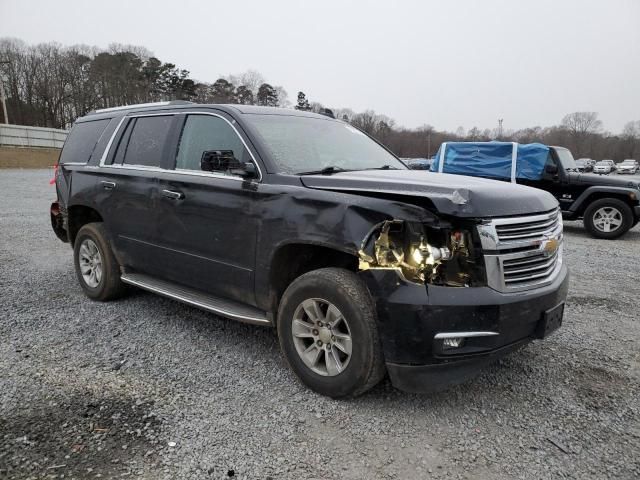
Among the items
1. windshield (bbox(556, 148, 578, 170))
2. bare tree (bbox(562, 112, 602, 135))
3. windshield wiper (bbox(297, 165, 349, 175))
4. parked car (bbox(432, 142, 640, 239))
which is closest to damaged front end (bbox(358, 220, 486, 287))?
windshield wiper (bbox(297, 165, 349, 175))

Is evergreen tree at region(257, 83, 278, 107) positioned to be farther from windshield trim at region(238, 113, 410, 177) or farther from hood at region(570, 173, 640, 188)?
windshield trim at region(238, 113, 410, 177)

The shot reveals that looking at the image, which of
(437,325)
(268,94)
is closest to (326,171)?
(437,325)

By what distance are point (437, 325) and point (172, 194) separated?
98.0 inches

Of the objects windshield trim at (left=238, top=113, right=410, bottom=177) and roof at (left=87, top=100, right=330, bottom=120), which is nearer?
windshield trim at (left=238, top=113, right=410, bottom=177)

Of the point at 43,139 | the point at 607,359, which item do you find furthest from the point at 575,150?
the point at 607,359

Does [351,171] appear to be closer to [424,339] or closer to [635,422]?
[424,339]

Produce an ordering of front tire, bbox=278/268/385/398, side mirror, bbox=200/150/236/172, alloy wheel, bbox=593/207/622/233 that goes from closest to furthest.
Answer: front tire, bbox=278/268/385/398
side mirror, bbox=200/150/236/172
alloy wheel, bbox=593/207/622/233

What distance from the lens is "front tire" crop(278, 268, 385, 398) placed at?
9.18 ft

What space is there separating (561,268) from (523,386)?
89 centimetres

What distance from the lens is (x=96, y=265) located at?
5039 millimetres

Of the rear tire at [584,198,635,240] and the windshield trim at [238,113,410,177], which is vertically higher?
the windshield trim at [238,113,410,177]

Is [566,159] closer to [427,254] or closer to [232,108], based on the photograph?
[232,108]

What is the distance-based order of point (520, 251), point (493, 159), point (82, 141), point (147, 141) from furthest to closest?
point (493, 159) < point (82, 141) < point (147, 141) < point (520, 251)

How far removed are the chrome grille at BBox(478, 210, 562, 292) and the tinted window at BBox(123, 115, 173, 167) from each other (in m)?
2.99
